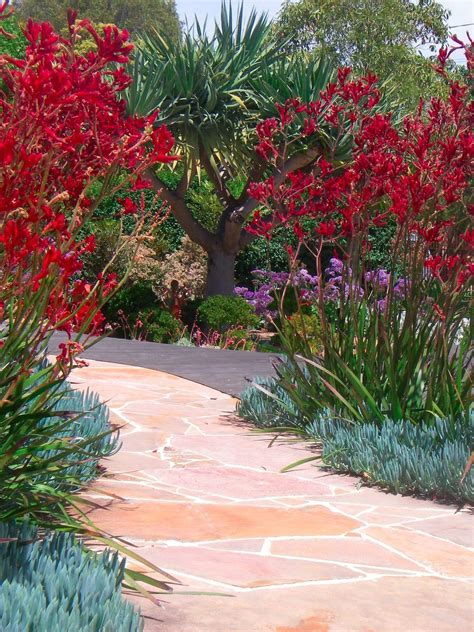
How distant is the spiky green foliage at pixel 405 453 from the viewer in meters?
5.29

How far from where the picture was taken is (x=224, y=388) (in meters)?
9.17

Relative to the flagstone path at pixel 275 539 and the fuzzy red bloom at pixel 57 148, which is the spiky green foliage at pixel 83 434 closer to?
the flagstone path at pixel 275 539

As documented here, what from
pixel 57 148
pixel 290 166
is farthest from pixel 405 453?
pixel 290 166

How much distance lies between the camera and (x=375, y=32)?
1048 inches

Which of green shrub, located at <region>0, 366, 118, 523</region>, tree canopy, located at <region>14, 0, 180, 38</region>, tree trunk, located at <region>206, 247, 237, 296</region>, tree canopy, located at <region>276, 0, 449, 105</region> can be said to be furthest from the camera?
tree canopy, located at <region>14, 0, 180, 38</region>

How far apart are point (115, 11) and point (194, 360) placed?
148ft

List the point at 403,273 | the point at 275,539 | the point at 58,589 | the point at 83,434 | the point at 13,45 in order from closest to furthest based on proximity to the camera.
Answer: the point at 58,589 → the point at 275,539 → the point at 83,434 → the point at 403,273 → the point at 13,45

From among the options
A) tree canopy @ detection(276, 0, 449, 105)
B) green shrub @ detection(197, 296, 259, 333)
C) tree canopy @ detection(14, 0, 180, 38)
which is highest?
tree canopy @ detection(14, 0, 180, 38)

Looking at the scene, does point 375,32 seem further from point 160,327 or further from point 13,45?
point 160,327

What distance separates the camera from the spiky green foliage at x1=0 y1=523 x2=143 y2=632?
263cm

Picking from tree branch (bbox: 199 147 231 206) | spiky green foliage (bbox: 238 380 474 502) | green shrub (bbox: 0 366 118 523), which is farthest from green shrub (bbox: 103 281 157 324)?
green shrub (bbox: 0 366 118 523)

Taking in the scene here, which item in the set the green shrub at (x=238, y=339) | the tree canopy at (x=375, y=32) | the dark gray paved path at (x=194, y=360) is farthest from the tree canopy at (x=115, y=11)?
the dark gray paved path at (x=194, y=360)

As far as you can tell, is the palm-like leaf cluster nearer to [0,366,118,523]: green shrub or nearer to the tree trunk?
the tree trunk

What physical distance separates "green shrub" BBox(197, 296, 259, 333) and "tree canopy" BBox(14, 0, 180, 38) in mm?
37883
